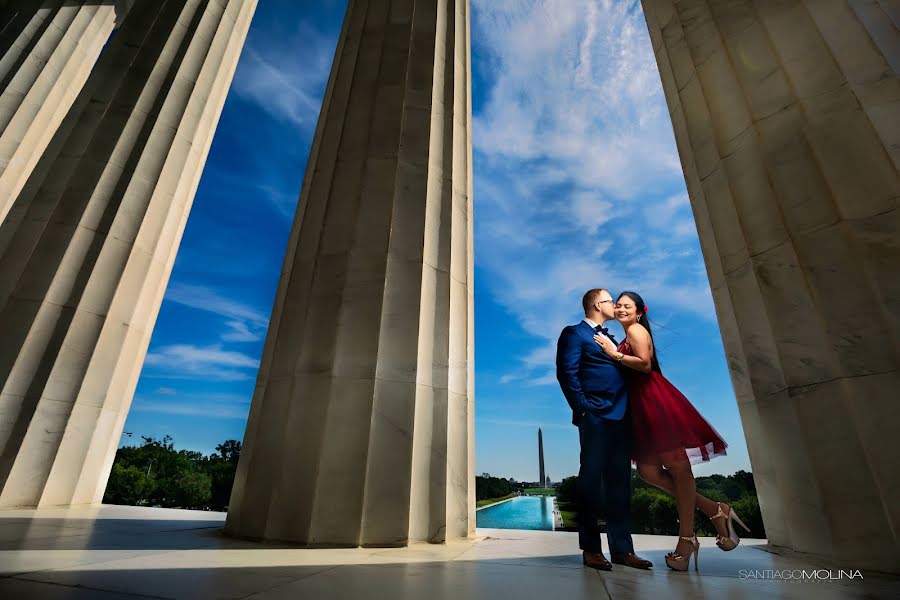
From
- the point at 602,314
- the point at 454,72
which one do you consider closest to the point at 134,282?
the point at 454,72

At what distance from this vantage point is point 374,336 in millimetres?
14133

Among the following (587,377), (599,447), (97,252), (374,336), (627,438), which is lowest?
(599,447)

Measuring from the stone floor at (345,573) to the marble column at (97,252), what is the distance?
31.7ft

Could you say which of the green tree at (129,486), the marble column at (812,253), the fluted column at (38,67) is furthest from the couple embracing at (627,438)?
the green tree at (129,486)

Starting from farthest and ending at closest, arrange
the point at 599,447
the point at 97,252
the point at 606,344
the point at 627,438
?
1. the point at 97,252
2. the point at 606,344
3. the point at 627,438
4. the point at 599,447

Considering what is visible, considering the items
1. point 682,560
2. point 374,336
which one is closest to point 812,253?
point 682,560

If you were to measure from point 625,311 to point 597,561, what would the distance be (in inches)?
224

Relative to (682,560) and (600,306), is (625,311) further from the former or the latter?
(682,560)

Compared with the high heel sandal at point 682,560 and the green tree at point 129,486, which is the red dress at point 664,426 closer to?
the high heel sandal at point 682,560

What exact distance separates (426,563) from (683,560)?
18.3 feet

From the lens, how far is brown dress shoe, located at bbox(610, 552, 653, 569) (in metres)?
9.36

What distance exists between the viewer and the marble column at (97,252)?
19609mm

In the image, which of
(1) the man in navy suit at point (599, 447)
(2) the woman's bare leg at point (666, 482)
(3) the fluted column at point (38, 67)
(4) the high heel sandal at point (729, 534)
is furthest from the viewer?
(3) the fluted column at point (38, 67)

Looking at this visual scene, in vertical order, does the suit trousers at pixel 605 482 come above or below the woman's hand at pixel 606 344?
below
